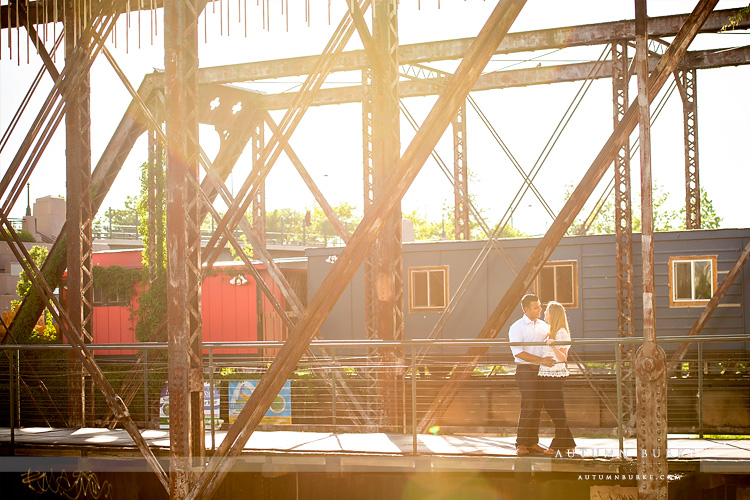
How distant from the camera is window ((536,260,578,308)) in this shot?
19188 millimetres

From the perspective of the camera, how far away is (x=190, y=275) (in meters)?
7.87

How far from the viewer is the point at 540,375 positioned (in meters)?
8.77

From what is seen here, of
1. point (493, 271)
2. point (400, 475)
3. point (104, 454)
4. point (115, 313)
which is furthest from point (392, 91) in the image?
point (115, 313)

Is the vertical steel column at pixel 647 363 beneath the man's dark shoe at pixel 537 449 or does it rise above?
above

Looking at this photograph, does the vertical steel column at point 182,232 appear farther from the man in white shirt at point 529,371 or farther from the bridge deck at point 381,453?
the man in white shirt at point 529,371

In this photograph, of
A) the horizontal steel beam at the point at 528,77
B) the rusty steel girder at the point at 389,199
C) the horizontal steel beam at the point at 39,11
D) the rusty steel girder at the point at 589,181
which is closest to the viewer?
the rusty steel girder at the point at 389,199

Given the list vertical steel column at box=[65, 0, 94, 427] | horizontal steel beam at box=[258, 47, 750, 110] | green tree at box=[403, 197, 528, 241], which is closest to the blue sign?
vertical steel column at box=[65, 0, 94, 427]

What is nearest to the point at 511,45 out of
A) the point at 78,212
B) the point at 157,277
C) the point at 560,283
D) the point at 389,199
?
the point at 560,283

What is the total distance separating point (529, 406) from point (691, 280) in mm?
11135

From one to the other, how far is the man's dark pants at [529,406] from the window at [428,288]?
11.3 metres

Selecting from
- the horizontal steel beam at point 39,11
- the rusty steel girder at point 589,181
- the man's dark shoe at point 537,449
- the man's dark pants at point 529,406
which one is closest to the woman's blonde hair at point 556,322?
the man's dark pants at point 529,406

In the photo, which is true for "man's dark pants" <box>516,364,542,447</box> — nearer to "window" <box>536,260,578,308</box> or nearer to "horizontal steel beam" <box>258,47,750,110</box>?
"horizontal steel beam" <box>258,47,750,110</box>

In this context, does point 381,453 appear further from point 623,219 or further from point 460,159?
point 460,159

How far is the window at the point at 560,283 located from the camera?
19188 mm
